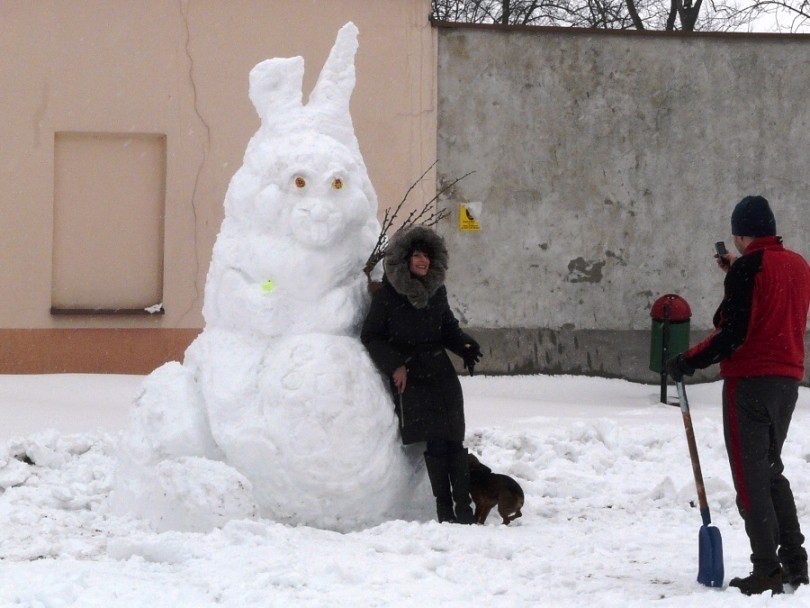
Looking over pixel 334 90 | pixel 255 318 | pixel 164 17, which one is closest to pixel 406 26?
pixel 164 17

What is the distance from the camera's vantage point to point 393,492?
618 centimetres

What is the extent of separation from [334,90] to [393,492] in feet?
7.33

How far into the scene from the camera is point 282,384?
19.6 ft

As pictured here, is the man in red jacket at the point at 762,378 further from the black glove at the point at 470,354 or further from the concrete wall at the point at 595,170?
the concrete wall at the point at 595,170

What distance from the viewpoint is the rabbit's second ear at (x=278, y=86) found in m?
6.62

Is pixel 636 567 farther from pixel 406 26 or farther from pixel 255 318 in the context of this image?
pixel 406 26

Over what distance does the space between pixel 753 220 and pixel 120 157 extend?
8809mm

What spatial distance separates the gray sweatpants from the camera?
4.79 meters

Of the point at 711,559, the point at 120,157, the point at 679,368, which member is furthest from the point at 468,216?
the point at 711,559

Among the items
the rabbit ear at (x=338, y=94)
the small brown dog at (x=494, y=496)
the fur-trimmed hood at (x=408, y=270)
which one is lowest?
the small brown dog at (x=494, y=496)

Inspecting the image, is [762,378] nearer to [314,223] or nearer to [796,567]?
[796,567]

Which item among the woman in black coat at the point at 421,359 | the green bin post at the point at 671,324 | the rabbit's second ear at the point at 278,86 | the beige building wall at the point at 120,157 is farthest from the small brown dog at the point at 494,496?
the beige building wall at the point at 120,157

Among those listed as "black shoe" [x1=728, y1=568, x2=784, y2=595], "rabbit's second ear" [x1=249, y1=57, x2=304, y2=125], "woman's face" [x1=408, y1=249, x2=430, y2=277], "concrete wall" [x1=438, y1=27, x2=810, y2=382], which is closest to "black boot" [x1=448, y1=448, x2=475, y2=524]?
"woman's face" [x1=408, y1=249, x2=430, y2=277]

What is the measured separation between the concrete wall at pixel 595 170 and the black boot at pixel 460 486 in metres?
6.67
